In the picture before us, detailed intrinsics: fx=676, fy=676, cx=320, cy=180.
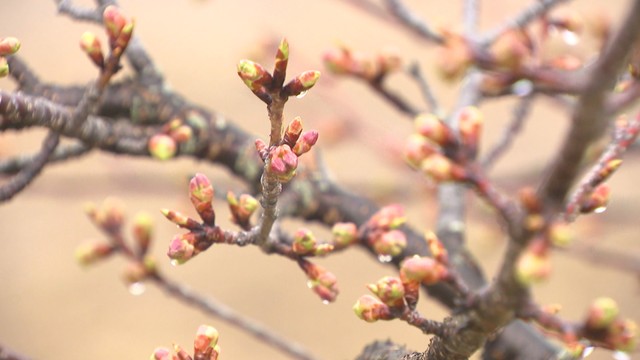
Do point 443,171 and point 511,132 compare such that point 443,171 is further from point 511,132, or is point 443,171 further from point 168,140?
point 511,132

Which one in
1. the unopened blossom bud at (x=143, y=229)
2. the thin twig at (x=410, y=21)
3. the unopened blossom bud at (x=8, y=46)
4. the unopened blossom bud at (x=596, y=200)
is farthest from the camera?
the thin twig at (x=410, y=21)

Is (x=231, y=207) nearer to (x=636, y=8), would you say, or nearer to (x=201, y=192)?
(x=201, y=192)

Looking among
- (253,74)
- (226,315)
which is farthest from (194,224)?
(226,315)

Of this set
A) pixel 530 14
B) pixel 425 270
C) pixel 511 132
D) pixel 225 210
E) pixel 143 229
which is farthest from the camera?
pixel 225 210

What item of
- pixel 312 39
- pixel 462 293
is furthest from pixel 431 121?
pixel 312 39

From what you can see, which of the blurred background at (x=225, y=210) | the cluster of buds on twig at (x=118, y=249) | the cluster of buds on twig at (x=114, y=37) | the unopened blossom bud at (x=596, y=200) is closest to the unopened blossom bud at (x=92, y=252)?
the cluster of buds on twig at (x=118, y=249)

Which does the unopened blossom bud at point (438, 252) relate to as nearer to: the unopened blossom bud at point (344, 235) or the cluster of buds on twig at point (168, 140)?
the unopened blossom bud at point (344, 235)

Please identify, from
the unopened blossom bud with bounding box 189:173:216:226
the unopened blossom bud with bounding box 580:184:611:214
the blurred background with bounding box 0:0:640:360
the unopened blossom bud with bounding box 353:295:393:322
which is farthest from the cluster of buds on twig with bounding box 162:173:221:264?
the blurred background with bounding box 0:0:640:360
